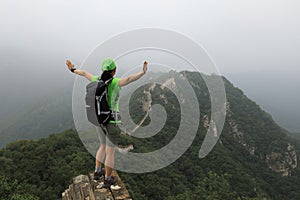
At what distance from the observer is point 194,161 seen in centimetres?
5353

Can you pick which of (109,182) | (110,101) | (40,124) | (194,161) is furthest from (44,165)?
(40,124)

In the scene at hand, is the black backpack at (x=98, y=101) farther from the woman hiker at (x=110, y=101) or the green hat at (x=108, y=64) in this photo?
the green hat at (x=108, y=64)

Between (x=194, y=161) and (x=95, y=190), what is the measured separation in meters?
49.4

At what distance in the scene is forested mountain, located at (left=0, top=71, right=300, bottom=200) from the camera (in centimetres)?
2939

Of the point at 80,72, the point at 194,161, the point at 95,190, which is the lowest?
the point at 194,161

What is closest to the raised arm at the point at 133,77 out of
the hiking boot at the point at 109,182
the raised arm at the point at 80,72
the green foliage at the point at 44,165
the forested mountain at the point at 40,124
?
the raised arm at the point at 80,72

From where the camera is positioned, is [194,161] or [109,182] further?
[194,161]

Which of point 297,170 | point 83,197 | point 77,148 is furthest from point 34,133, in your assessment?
point 83,197

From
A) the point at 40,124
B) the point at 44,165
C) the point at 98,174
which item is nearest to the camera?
the point at 98,174

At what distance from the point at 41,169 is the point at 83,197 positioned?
98.9 feet

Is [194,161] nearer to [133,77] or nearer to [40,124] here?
[133,77]

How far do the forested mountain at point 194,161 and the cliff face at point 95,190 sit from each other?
9.28ft

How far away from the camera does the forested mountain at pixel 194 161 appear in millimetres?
29391

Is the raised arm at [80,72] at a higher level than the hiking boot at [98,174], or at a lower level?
higher
